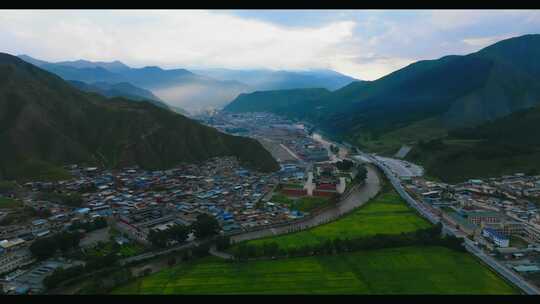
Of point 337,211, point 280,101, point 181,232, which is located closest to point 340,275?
point 181,232

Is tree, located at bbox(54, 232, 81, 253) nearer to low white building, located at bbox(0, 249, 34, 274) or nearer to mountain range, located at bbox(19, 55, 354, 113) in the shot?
low white building, located at bbox(0, 249, 34, 274)

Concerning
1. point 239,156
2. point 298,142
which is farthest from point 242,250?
point 298,142

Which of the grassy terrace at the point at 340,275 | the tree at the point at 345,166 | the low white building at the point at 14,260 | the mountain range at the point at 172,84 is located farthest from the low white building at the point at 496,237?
the mountain range at the point at 172,84

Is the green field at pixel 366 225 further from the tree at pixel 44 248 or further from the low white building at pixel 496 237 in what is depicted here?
the tree at pixel 44 248

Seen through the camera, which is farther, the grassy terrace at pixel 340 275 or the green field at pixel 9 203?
the green field at pixel 9 203

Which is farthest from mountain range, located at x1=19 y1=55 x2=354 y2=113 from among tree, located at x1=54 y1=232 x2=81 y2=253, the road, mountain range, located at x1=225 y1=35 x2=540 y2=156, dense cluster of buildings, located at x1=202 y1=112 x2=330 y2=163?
tree, located at x1=54 y1=232 x2=81 y2=253

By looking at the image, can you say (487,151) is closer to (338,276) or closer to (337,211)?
(337,211)

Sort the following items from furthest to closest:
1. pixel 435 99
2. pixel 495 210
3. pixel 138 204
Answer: pixel 435 99
pixel 138 204
pixel 495 210

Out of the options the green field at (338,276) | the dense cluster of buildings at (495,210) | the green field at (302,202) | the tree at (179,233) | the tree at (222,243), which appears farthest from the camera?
the green field at (302,202)
